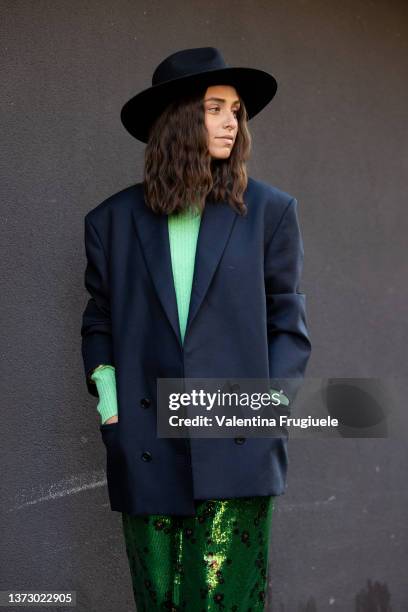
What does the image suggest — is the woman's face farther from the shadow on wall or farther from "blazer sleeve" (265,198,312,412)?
the shadow on wall

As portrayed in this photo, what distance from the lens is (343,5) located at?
15.1ft

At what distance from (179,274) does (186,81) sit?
Answer: 64cm

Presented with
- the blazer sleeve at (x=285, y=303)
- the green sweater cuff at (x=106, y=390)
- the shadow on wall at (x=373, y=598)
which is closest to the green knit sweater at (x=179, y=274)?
the green sweater cuff at (x=106, y=390)

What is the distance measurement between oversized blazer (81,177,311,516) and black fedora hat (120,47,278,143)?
1.06ft

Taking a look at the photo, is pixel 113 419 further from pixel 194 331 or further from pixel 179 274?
pixel 179 274

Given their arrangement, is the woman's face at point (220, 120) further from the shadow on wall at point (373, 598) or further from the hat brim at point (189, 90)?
the shadow on wall at point (373, 598)

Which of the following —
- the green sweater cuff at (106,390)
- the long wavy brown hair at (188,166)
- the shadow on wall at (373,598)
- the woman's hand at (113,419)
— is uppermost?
the long wavy brown hair at (188,166)

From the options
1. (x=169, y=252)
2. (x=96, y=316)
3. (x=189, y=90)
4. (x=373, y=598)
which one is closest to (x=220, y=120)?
(x=189, y=90)

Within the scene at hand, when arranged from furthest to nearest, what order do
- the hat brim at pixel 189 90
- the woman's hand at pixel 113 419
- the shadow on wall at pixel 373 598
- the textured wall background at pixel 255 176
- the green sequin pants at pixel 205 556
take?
the shadow on wall at pixel 373 598, the textured wall background at pixel 255 176, the hat brim at pixel 189 90, the woman's hand at pixel 113 419, the green sequin pants at pixel 205 556

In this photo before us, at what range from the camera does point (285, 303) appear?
9.91ft

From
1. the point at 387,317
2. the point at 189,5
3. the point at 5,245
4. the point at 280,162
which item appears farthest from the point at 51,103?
the point at 387,317

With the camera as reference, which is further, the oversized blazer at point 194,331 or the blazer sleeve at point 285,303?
the blazer sleeve at point 285,303

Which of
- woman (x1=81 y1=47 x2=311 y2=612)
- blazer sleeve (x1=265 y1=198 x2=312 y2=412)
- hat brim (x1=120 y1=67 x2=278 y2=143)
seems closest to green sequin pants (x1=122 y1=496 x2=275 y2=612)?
woman (x1=81 y1=47 x2=311 y2=612)

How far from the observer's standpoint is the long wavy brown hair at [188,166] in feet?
9.85
